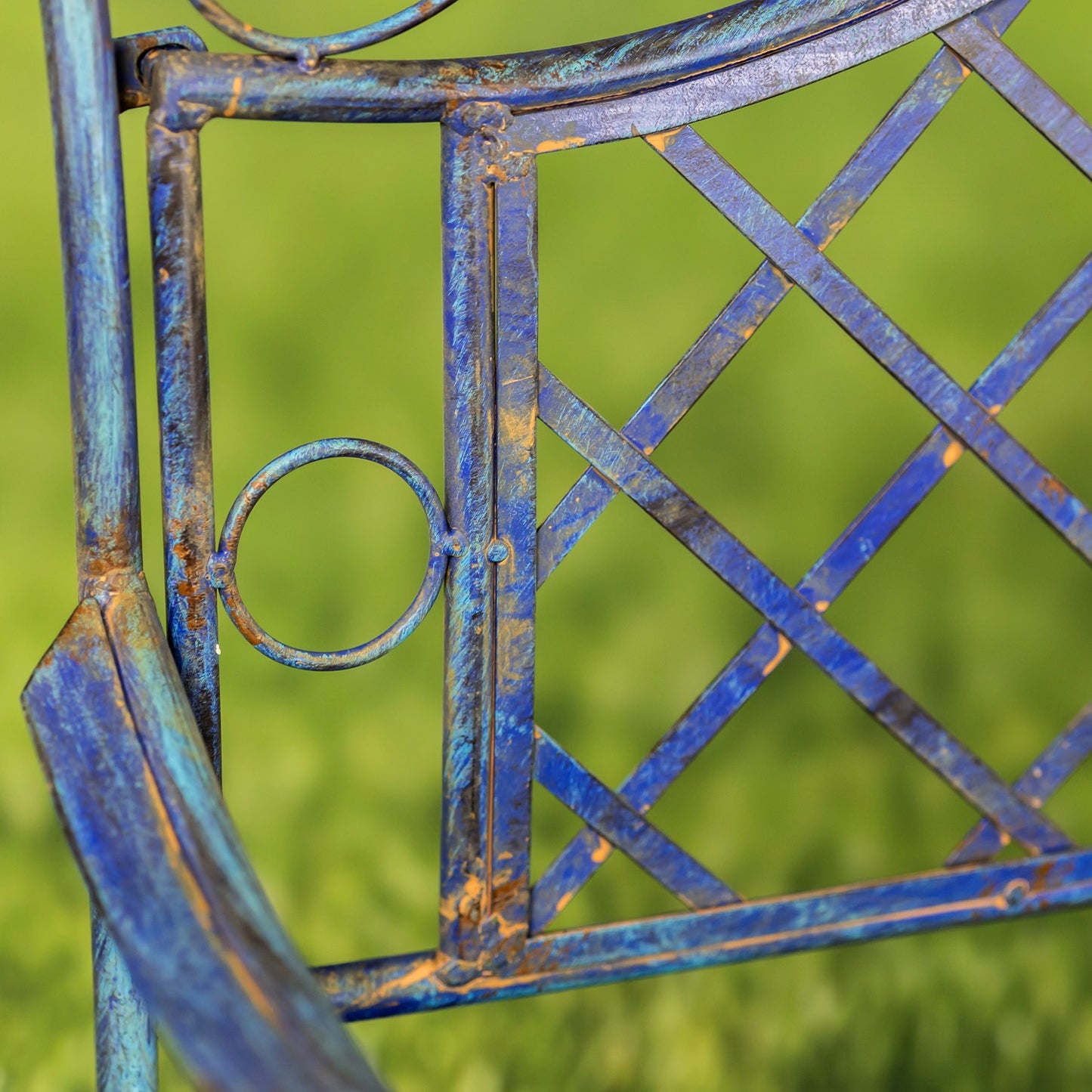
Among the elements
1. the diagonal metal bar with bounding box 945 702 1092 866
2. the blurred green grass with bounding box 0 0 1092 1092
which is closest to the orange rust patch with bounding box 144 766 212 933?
the diagonal metal bar with bounding box 945 702 1092 866

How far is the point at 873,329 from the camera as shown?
0.62 meters

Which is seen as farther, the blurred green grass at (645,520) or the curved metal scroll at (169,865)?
the blurred green grass at (645,520)

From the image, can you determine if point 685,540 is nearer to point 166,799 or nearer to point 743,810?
point 166,799

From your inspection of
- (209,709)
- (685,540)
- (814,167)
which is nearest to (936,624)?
(814,167)

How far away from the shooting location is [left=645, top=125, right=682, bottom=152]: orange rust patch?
0.58 metres

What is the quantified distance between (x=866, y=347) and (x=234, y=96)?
261mm

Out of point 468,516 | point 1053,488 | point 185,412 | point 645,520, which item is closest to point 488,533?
point 468,516

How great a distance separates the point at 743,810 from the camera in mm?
1252

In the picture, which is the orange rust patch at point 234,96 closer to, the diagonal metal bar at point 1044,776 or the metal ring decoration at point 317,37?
the metal ring decoration at point 317,37

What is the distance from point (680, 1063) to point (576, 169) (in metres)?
0.70

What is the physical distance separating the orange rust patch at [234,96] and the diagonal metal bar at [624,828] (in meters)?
0.26

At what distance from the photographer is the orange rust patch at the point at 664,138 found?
22.8 inches

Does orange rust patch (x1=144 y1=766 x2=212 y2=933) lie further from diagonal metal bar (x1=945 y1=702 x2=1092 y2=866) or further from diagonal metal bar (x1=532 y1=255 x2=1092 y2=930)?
diagonal metal bar (x1=945 y1=702 x2=1092 y2=866)

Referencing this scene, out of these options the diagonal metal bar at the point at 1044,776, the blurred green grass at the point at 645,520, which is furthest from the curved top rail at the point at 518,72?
the blurred green grass at the point at 645,520
